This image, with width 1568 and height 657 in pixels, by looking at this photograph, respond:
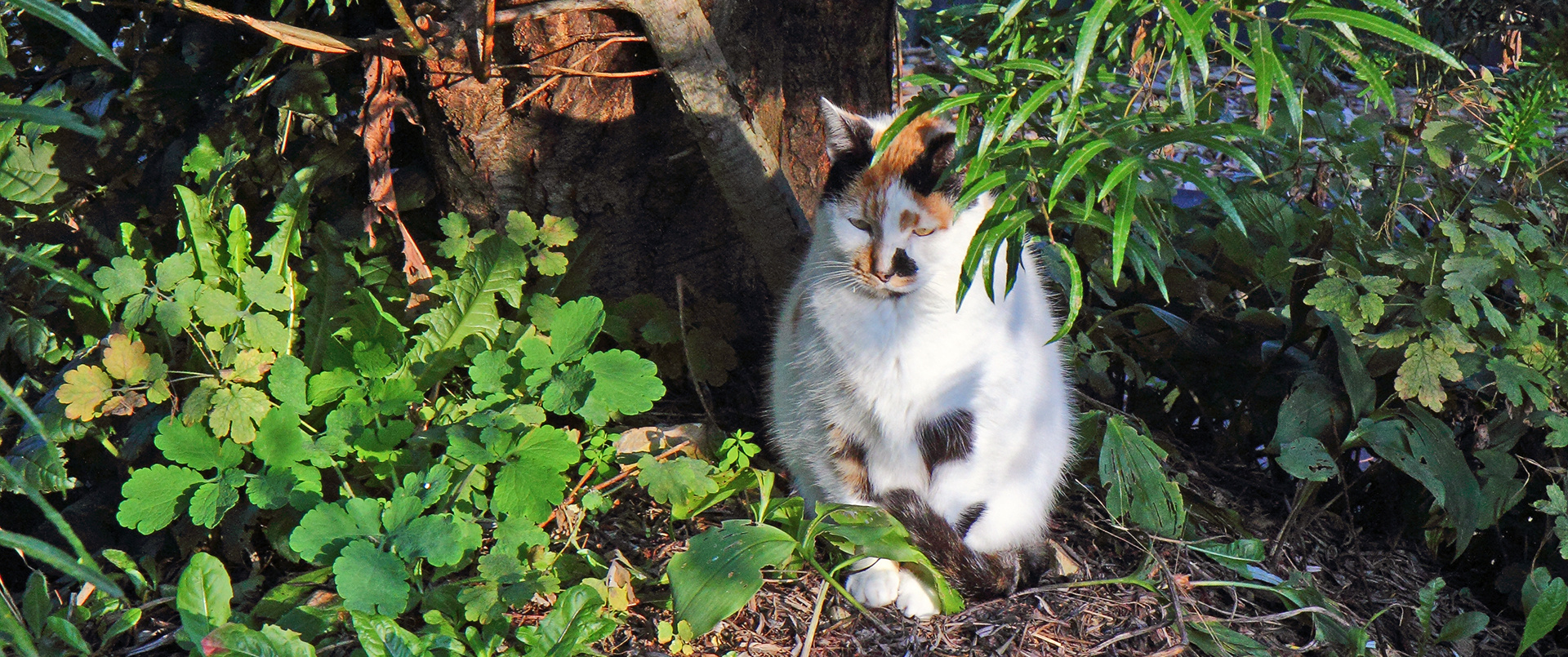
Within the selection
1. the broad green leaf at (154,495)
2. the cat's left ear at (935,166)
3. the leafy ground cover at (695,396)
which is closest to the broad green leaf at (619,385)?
the leafy ground cover at (695,396)

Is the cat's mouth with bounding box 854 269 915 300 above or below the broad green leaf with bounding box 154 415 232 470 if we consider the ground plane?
above

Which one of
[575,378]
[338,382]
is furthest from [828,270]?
[338,382]

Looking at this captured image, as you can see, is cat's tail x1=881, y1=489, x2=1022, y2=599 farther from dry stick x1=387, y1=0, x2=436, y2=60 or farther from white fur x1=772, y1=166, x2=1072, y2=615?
dry stick x1=387, y1=0, x2=436, y2=60

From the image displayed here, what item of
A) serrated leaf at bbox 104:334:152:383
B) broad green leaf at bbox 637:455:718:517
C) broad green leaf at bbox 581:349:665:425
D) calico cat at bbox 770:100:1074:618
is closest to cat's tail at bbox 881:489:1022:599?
calico cat at bbox 770:100:1074:618

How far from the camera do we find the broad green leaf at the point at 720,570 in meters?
1.69

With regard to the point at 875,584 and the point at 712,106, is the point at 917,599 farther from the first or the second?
the point at 712,106

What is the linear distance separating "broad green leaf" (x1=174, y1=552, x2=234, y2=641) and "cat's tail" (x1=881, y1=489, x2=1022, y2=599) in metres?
1.24

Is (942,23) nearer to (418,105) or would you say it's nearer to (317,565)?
(418,105)

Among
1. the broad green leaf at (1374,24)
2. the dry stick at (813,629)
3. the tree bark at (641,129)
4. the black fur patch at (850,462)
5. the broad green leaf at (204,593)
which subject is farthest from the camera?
the tree bark at (641,129)

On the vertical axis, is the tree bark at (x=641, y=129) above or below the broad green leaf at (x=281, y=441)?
above

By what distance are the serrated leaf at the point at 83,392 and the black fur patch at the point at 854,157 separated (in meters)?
1.58

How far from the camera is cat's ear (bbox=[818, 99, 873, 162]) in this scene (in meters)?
2.00

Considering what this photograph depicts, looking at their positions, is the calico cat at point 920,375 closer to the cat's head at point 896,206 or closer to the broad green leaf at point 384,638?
the cat's head at point 896,206

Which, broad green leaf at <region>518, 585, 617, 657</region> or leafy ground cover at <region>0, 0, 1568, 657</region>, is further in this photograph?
leafy ground cover at <region>0, 0, 1568, 657</region>
